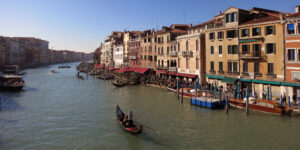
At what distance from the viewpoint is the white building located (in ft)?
212

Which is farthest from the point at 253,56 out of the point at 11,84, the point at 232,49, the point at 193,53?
the point at 11,84

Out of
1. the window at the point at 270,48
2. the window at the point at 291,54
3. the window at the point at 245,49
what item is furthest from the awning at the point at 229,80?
the window at the point at 291,54

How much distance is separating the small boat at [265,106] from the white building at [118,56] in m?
47.0

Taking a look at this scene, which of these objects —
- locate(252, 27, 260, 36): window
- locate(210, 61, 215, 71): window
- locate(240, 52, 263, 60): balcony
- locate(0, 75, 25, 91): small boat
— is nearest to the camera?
locate(240, 52, 263, 60): balcony

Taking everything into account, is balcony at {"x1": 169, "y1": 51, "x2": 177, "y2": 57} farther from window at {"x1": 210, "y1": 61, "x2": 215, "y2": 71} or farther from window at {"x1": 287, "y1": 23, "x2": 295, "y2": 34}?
window at {"x1": 287, "y1": 23, "x2": 295, "y2": 34}

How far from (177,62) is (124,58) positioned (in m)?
27.3

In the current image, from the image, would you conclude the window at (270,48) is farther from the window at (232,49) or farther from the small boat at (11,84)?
the small boat at (11,84)

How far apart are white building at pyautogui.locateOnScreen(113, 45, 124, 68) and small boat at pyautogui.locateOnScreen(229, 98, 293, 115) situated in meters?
47.0

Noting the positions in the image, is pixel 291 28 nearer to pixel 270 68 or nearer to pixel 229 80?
pixel 270 68

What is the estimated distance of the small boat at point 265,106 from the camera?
1925 cm

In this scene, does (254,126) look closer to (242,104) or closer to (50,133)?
(242,104)

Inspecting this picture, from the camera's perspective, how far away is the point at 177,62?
38500 mm

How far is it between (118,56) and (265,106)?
54240mm

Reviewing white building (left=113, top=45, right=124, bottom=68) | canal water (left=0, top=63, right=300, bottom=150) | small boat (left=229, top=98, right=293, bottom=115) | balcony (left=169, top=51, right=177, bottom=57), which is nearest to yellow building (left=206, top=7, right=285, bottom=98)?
small boat (left=229, top=98, right=293, bottom=115)
